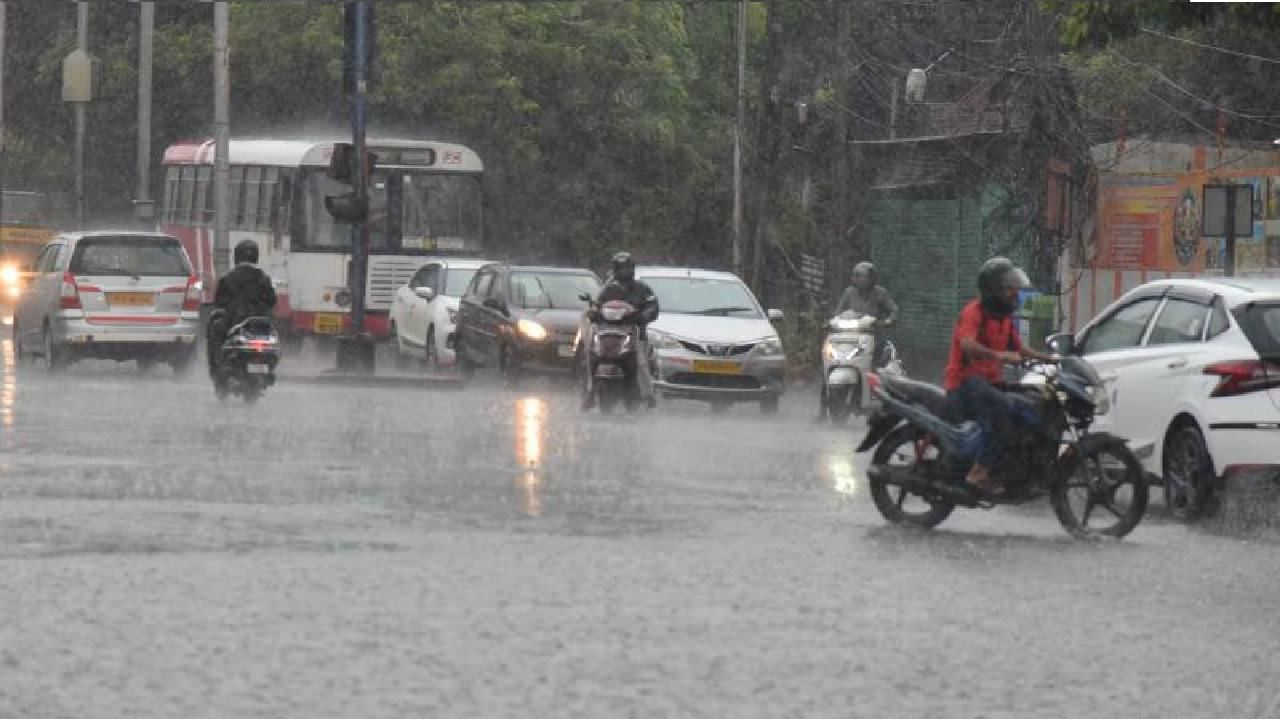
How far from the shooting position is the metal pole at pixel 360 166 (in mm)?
32844

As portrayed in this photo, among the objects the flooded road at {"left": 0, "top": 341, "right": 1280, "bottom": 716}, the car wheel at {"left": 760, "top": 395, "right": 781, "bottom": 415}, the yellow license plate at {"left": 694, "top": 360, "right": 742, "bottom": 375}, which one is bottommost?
the car wheel at {"left": 760, "top": 395, "right": 781, "bottom": 415}

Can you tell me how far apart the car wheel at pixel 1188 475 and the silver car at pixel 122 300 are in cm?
1797

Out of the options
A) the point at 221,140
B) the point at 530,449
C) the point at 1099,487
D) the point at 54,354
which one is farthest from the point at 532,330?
the point at 1099,487

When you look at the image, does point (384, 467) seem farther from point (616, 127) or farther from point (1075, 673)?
point (616, 127)

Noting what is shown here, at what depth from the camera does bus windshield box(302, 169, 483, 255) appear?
40719 mm

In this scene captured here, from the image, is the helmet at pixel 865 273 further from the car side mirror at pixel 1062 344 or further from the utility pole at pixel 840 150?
the car side mirror at pixel 1062 344

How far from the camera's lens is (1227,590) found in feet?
41.5

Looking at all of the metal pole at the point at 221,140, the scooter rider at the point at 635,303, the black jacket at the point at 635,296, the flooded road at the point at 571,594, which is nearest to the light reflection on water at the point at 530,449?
the flooded road at the point at 571,594

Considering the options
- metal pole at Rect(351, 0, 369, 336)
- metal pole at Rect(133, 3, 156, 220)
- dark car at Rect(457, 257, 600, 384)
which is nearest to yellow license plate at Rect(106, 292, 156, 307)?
metal pole at Rect(351, 0, 369, 336)

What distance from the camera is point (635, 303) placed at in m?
27.2

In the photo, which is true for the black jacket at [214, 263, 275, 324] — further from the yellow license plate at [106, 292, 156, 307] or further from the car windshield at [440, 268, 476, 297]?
the car windshield at [440, 268, 476, 297]

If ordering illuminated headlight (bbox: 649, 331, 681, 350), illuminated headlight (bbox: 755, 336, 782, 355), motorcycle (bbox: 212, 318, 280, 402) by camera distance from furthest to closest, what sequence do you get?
1. illuminated headlight (bbox: 755, 336, 782, 355)
2. illuminated headlight (bbox: 649, 331, 681, 350)
3. motorcycle (bbox: 212, 318, 280, 402)

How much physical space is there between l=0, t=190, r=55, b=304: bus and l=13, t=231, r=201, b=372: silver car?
2215 centimetres

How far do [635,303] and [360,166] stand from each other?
7.14 m
